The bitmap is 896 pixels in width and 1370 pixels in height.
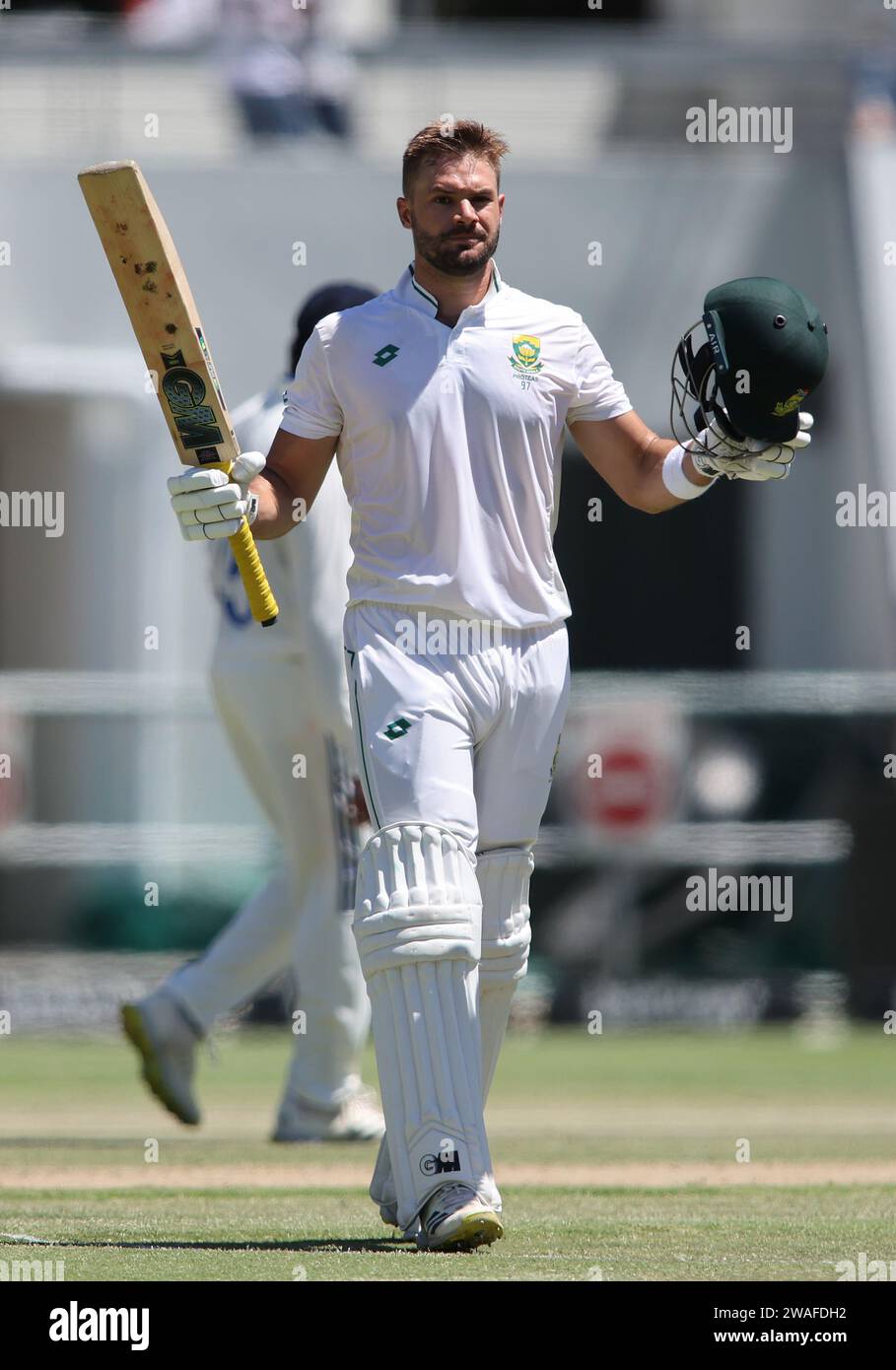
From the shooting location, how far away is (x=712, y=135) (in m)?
17.9

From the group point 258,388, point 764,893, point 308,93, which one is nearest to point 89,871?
point 764,893

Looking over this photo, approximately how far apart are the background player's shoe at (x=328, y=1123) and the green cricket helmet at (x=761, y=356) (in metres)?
3.15

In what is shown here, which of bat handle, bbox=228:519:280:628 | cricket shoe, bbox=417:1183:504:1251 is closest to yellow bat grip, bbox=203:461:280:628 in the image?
bat handle, bbox=228:519:280:628

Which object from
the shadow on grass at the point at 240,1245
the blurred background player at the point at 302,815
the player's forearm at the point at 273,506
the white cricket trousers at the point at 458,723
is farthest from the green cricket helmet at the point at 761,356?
the blurred background player at the point at 302,815

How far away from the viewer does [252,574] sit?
18.0 ft

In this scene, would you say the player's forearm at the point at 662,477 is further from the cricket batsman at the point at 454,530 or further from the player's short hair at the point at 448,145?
the player's short hair at the point at 448,145

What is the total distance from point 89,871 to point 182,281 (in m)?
8.51

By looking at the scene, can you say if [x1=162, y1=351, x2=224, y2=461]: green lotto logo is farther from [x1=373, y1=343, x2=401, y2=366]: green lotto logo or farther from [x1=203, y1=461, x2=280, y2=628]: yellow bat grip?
[x1=373, y1=343, x2=401, y2=366]: green lotto logo

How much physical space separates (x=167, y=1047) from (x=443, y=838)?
2.86 meters

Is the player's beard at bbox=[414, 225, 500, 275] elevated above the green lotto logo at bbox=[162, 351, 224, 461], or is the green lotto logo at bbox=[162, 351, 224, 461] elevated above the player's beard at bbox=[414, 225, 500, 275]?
the player's beard at bbox=[414, 225, 500, 275]

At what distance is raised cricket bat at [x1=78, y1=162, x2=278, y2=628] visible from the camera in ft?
17.5

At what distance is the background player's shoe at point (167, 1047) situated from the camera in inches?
311

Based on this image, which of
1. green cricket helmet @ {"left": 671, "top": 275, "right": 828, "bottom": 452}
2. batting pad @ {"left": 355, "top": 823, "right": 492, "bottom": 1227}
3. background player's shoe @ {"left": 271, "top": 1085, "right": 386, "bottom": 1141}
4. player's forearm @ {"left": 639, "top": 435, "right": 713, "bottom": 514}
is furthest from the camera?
background player's shoe @ {"left": 271, "top": 1085, "right": 386, "bottom": 1141}
